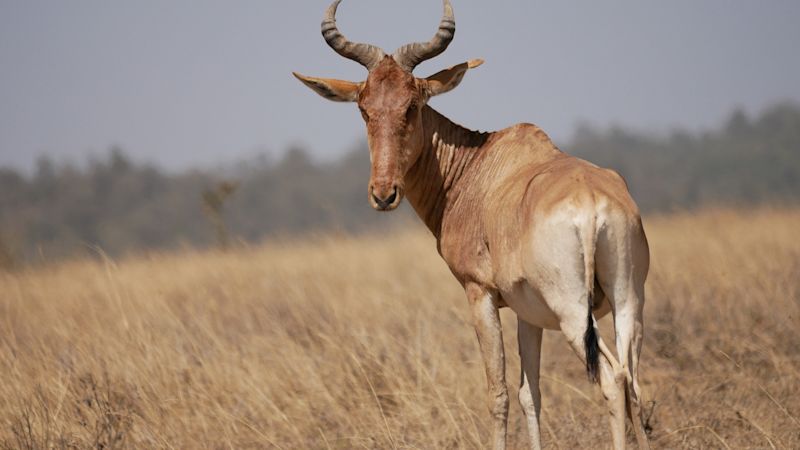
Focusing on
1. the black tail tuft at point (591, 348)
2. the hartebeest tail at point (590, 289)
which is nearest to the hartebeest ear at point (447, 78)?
the hartebeest tail at point (590, 289)

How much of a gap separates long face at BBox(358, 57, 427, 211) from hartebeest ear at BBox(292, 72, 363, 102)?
0.13 m

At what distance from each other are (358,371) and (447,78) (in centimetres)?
271

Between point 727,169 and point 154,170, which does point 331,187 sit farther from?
point 727,169

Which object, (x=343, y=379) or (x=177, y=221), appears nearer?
(x=343, y=379)

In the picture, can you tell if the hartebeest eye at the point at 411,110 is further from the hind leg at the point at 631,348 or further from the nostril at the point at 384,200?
the hind leg at the point at 631,348

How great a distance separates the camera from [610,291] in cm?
510

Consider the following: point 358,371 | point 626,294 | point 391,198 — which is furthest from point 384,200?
point 358,371

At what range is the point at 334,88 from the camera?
669 centimetres

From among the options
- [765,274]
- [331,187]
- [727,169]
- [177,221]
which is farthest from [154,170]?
[765,274]

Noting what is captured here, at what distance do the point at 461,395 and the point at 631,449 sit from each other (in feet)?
5.64

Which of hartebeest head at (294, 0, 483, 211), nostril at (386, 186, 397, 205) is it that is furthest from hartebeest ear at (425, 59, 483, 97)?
nostril at (386, 186, 397, 205)

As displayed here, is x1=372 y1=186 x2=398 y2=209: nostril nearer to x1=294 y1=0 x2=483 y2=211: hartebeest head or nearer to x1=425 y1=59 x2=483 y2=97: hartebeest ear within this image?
x1=294 y1=0 x2=483 y2=211: hartebeest head

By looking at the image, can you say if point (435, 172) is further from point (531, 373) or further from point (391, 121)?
point (531, 373)

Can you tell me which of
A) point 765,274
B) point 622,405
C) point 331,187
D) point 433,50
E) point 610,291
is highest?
point 433,50
